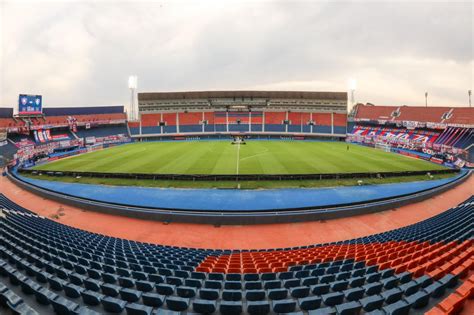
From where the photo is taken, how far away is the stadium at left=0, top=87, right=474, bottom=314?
509 centimetres

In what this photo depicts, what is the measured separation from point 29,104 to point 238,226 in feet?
180

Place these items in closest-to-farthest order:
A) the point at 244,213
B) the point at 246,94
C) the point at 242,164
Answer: the point at 244,213, the point at 242,164, the point at 246,94

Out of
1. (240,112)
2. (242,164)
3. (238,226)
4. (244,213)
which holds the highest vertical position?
(240,112)

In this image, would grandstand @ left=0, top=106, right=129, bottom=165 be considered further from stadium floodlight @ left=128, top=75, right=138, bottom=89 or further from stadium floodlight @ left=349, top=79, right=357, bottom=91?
stadium floodlight @ left=349, top=79, right=357, bottom=91

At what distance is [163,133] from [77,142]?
72.8 ft

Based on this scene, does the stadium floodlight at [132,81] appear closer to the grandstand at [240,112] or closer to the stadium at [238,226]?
the grandstand at [240,112]

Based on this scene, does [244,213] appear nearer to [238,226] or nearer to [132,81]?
[238,226]

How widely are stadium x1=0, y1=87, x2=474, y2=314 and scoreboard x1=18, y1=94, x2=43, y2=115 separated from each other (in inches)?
8.1

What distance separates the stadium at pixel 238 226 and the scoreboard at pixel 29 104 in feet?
0.67

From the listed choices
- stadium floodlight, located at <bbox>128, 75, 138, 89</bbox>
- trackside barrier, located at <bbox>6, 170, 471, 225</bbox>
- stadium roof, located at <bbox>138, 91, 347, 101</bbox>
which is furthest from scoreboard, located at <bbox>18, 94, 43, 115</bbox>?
trackside barrier, located at <bbox>6, 170, 471, 225</bbox>

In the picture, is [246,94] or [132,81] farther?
[246,94]

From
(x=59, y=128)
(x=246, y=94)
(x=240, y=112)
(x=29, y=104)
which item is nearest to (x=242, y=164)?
(x=29, y=104)

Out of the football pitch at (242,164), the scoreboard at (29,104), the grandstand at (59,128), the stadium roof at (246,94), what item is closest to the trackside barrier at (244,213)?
the football pitch at (242,164)

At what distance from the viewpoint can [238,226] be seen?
53.2ft
